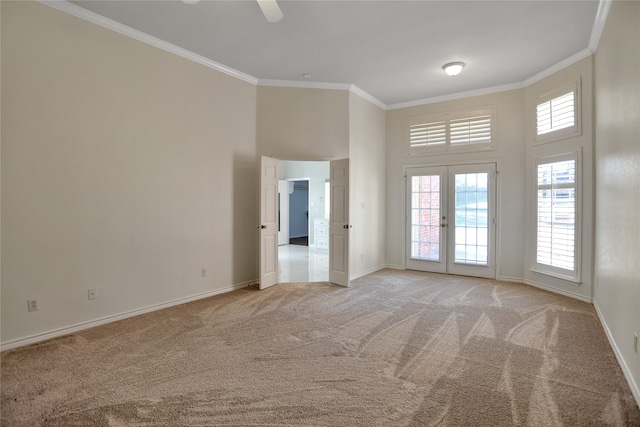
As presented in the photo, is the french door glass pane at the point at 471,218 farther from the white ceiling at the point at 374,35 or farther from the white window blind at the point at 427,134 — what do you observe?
the white ceiling at the point at 374,35

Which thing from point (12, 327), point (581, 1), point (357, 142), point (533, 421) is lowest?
point (533, 421)

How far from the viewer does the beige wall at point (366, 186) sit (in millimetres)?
5738

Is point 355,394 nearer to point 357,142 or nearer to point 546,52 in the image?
point 357,142

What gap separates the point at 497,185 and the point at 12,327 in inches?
260

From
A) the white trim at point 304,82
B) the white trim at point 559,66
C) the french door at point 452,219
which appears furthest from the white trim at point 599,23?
the french door at point 452,219

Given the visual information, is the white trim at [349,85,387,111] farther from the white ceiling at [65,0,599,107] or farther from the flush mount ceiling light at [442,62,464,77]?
the flush mount ceiling light at [442,62,464,77]

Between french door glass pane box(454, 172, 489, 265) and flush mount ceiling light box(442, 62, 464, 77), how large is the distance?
194cm

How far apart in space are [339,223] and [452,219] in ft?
7.33

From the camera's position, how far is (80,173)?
11.1 ft

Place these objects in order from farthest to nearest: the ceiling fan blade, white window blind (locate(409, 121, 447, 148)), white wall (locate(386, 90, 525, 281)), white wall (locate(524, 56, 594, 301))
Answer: white window blind (locate(409, 121, 447, 148))
white wall (locate(386, 90, 525, 281))
white wall (locate(524, 56, 594, 301))
the ceiling fan blade

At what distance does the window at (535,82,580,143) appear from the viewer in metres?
4.52

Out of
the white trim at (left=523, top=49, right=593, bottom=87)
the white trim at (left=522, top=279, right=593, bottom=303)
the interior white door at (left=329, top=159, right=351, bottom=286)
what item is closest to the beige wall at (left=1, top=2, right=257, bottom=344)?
the interior white door at (left=329, top=159, right=351, bottom=286)

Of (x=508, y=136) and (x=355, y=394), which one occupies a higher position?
(x=508, y=136)

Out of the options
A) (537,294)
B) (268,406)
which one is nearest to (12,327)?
(268,406)
